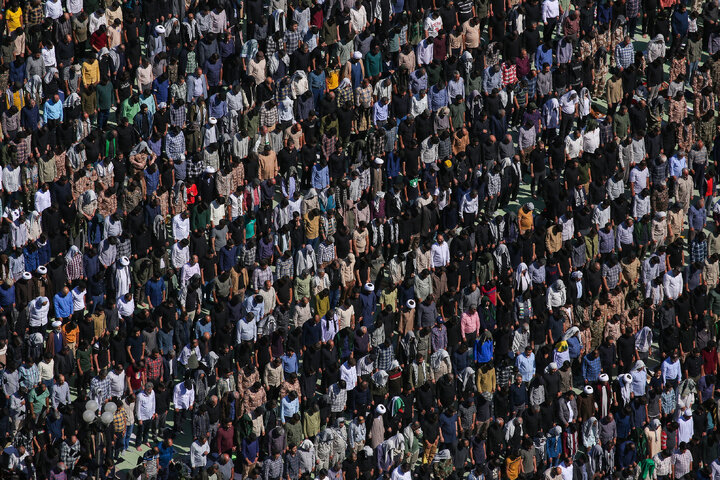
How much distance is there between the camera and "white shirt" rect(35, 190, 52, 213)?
59062mm

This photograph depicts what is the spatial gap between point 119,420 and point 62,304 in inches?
142

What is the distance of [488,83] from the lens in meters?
63.4

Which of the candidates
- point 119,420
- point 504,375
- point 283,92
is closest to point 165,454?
point 119,420

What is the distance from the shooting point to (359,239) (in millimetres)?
59031

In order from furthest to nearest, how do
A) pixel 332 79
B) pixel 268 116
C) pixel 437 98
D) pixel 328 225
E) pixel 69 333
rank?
pixel 332 79 < pixel 437 98 < pixel 268 116 < pixel 328 225 < pixel 69 333

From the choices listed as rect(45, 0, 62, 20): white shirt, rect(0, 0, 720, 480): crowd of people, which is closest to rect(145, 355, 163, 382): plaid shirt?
rect(0, 0, 720, 480): crowd of people

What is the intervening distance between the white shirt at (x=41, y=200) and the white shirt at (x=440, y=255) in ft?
30.3

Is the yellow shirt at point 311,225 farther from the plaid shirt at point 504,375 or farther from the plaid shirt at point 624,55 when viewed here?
the plaid shirt at point 624,55

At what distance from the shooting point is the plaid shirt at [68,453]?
5331 centimetres

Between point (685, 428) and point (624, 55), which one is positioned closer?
point (685, 428)

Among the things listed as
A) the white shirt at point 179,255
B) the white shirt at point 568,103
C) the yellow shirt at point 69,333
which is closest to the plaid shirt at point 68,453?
the yellow shirt at point 69,333

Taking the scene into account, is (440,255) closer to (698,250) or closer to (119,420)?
(698,250)

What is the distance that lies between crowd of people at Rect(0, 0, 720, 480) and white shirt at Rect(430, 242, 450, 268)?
0.18ft

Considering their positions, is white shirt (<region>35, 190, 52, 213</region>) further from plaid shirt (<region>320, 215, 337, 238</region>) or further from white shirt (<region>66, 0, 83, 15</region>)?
white shirt (<region>66, 0, 83, 15</region>)
